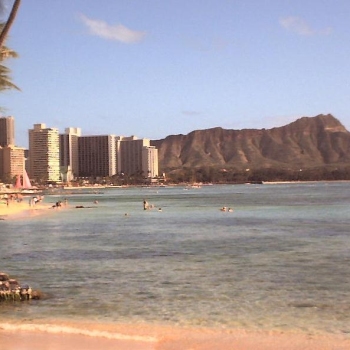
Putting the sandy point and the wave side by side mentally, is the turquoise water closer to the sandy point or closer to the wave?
the wave

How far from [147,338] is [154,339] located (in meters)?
0.14

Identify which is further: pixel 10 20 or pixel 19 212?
pixel 19 212

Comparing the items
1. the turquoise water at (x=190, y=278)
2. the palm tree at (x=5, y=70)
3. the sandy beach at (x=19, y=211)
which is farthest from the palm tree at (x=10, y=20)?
the sandy beach at (x=19, y=211)

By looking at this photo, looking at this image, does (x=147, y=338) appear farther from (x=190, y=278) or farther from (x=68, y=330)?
(x=190, y=278)

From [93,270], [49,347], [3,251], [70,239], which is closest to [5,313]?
[49,347]

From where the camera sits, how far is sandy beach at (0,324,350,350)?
9.99 m

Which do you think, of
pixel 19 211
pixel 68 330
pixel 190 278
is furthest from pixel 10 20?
pixel 19 211

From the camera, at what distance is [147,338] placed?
35.4 feet

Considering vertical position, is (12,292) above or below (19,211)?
above

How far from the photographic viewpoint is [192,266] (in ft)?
67.9

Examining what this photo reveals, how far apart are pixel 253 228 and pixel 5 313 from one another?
27.6 metres

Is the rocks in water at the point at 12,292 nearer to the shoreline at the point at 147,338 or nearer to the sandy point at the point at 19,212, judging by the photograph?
the shoreline at the point at 147,338

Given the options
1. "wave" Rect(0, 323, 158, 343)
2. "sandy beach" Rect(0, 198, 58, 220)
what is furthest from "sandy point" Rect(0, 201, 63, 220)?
"wave" Rect(0, 323, 158, 343)

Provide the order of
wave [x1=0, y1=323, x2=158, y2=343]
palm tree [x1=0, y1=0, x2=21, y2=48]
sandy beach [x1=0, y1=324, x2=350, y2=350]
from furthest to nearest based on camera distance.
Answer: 1. palm tree [x1=0, y1=0, x2=21, y2=48]
2. wave [x1=0, y1=323, x2=158, y2=343]
3. sandy beach [x1=0, y1=324, x2=350, y2=350]
